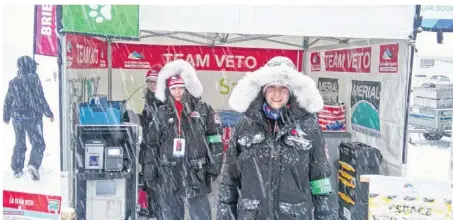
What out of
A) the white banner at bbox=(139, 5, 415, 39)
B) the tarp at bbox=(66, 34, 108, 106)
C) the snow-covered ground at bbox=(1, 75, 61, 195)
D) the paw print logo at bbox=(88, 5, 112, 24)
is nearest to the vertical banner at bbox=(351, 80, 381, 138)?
the white banner at bbox=(139, 5, 415, 39)

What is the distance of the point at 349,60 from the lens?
637cm

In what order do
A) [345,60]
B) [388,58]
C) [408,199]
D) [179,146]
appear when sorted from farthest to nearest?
[345,60] < [388,58] < [179,146] < [408,199]

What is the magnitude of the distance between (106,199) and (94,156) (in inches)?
19.2

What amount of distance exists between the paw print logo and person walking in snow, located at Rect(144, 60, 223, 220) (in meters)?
0.81

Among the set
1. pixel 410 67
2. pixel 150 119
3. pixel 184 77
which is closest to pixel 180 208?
pixel 184 77

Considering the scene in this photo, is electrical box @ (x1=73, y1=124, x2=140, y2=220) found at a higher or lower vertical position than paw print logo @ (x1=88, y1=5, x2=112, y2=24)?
lower

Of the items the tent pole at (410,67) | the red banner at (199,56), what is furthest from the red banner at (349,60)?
the tent pole at (410,67)

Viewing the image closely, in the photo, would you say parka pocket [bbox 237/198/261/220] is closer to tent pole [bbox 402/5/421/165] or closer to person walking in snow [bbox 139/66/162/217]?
tent pole [bbox 402/5/421/165]

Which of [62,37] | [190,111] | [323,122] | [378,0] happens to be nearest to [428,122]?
[323,122]

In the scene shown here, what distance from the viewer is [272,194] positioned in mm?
2721

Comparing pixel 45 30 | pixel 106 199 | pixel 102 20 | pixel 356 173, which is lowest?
Result: pixel 106 199

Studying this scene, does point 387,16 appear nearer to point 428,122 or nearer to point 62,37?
point 62,37

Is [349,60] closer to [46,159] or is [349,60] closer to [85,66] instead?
[85,66]

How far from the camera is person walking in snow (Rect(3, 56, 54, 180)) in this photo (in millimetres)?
4211
